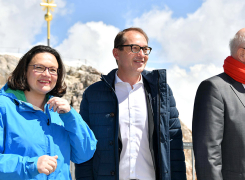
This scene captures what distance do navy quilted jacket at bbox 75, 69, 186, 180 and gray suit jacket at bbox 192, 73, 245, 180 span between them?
36 cm

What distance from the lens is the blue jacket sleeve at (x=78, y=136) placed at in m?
2.02

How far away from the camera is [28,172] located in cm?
171

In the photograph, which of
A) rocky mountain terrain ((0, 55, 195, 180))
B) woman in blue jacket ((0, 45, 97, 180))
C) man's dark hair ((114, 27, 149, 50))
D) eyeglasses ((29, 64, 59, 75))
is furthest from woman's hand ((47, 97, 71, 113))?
rocky mountain terrain ((0, 55, 195, 180))

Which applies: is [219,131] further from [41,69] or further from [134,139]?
[41,69]

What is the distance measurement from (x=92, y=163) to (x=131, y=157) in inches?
16.9

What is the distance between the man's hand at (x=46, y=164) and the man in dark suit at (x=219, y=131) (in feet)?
3.87

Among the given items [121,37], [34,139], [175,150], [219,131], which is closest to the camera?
[34,139]

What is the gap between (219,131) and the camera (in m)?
2.20

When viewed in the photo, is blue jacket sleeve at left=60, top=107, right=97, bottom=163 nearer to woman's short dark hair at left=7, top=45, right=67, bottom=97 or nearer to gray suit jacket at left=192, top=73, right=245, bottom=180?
woman's short dark hair at left=7, top=45, right=67, bottom=97

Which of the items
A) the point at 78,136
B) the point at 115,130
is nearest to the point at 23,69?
the point at 78,136

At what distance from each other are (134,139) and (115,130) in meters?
0.20

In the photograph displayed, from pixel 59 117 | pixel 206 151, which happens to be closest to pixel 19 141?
pixel 59 117

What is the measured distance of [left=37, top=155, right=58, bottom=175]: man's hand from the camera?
1716 mm

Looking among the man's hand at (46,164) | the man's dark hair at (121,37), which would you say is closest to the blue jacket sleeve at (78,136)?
the man's hand at (46,164)
